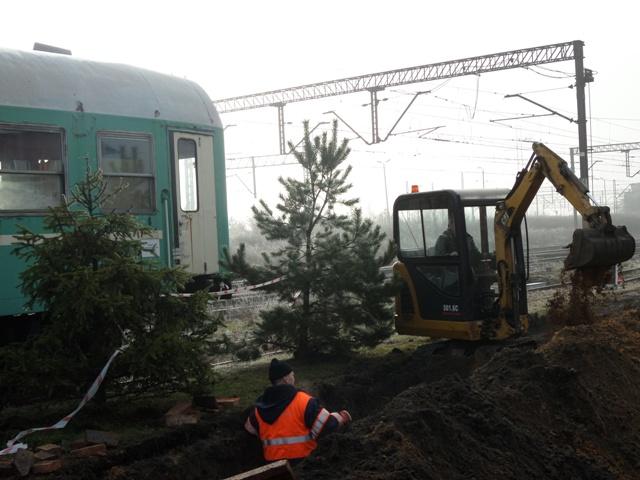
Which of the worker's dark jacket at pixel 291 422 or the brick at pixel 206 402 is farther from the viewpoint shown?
the brick at pixel 206 402

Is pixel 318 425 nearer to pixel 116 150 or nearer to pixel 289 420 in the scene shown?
pixel 289 420

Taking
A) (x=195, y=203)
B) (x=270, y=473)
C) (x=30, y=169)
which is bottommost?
(x=270, y=473)

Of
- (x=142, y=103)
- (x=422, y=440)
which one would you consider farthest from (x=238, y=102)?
(x=422, y=440)

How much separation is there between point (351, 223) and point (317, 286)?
1008 millimetres

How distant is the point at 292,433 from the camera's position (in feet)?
17.9

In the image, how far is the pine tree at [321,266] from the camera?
10445 mm

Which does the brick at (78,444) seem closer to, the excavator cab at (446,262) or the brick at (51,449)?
the brick at (51,449)

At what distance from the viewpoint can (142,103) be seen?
399 inches

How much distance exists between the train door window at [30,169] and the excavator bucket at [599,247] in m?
6.28

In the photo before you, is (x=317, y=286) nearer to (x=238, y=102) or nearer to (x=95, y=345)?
(x=95, y=345)

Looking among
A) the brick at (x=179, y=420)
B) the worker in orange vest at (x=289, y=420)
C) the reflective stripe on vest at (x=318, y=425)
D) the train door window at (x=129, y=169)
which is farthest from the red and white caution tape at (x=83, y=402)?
the train door window at (x=129, y=169)

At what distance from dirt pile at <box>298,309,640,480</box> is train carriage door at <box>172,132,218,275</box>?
14.2ft

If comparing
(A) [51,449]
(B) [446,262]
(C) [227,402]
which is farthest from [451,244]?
(A) [51,449]

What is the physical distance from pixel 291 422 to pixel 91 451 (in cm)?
182
